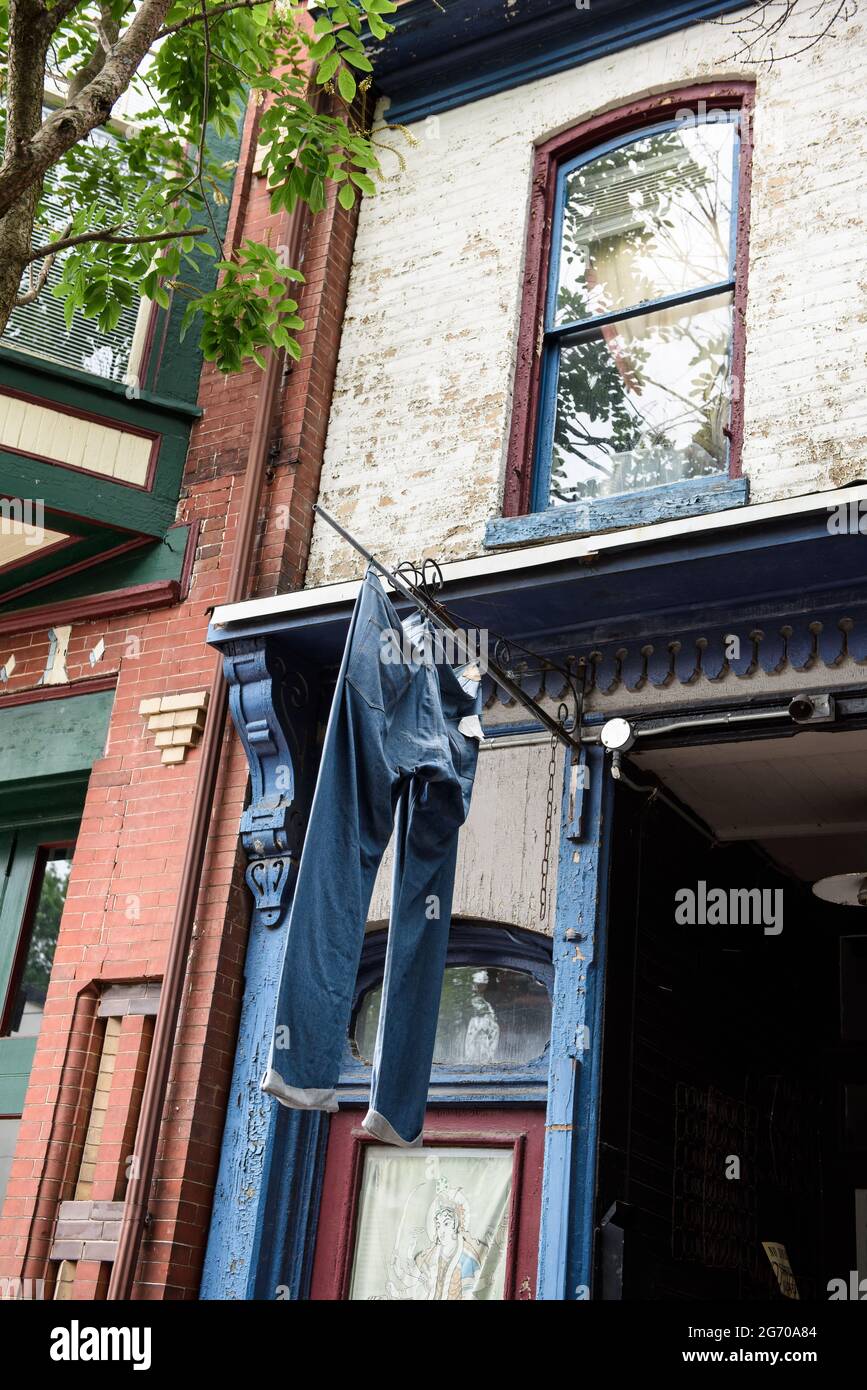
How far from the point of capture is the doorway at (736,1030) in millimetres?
7020

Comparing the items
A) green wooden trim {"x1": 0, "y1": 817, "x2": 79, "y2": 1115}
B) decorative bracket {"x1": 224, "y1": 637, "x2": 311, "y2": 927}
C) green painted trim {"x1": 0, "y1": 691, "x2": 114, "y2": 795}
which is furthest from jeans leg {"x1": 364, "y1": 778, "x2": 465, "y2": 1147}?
green wooden trim {"x1": 0, "y1": 817, "x2": 79, "y2": 1115}

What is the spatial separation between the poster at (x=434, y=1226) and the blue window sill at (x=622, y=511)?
3040 millimetres

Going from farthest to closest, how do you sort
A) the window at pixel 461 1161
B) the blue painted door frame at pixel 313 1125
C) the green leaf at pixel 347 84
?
the green leaf at pixel 347 84 → the window at pixel 461 1161 → the blue painted door frame at pixel 313 1125

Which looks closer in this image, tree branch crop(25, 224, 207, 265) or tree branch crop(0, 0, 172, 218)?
tree branch crop(0, 0, 172, 218)

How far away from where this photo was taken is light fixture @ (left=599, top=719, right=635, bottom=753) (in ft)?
22.7

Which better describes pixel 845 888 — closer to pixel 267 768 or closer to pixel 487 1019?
pixel 487 1019

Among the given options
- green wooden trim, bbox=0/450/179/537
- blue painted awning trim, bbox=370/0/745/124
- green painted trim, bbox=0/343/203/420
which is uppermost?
blue painted awning trim, bbox=370/0/745/124

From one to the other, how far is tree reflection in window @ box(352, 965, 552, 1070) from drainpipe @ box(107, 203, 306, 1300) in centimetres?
97

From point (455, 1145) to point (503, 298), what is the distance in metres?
4.58

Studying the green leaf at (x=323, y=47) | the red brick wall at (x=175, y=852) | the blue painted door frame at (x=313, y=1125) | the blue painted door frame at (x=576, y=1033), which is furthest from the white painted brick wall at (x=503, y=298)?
the blue painted door frame at (x=576, y=1033)

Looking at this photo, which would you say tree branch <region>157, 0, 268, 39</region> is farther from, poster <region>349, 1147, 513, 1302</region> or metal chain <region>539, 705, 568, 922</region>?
poster <region>349, 1147, 513, 1302</region>

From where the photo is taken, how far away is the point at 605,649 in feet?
24.1

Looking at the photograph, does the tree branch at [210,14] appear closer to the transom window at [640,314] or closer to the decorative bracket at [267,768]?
the transom window at [640,314]

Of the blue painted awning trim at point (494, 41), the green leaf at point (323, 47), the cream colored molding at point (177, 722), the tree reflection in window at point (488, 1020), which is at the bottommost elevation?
the tree reflection in window at point (488, 1020)
